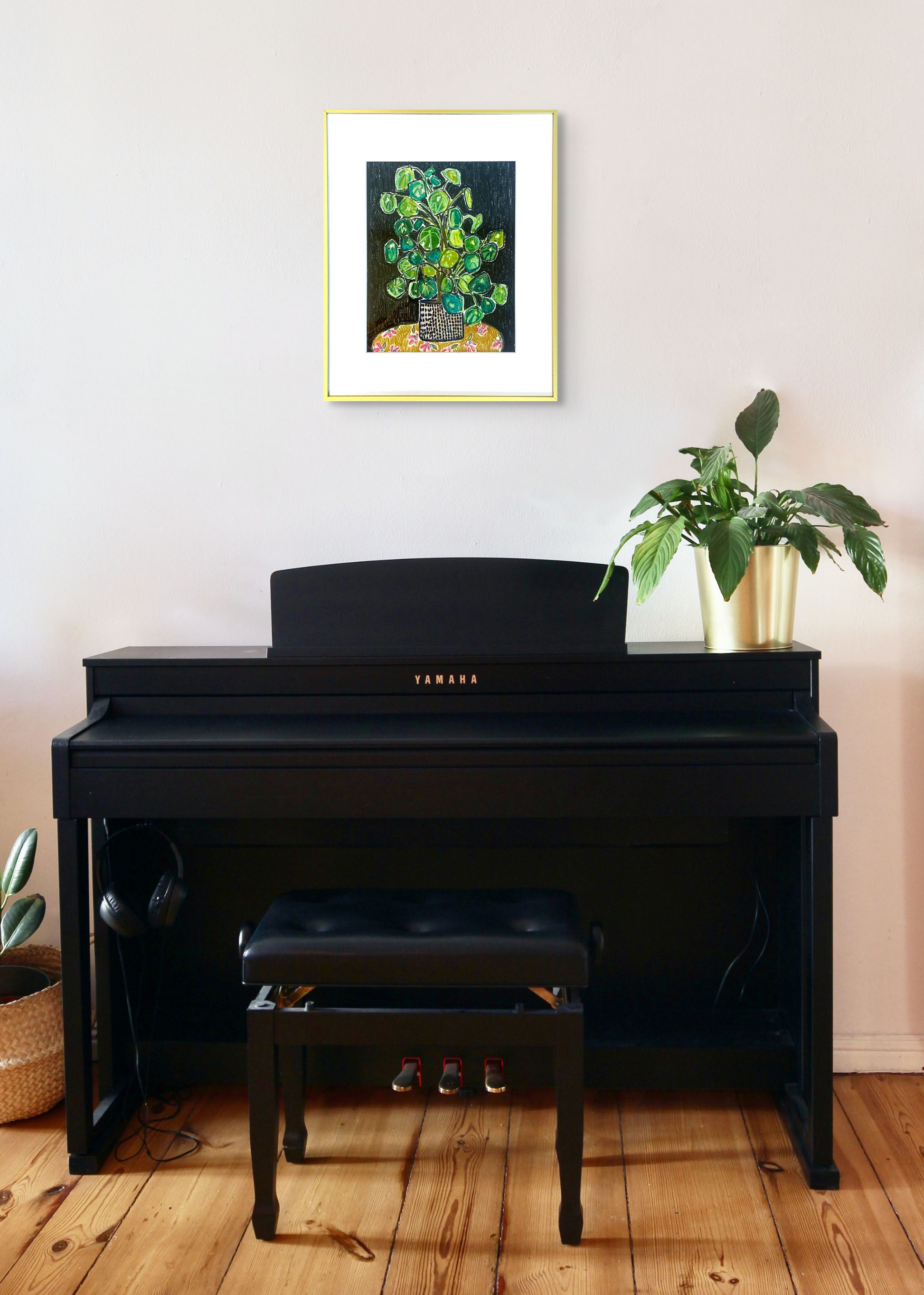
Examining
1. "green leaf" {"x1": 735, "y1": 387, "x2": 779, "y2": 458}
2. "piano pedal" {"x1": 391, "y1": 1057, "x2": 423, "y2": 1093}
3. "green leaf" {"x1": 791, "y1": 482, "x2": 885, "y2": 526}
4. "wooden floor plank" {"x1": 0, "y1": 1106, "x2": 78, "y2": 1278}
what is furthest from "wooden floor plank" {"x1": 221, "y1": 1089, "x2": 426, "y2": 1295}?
"green leaf" {"x1": 735, "y1": 387, "x2": 779, "y2": 458}

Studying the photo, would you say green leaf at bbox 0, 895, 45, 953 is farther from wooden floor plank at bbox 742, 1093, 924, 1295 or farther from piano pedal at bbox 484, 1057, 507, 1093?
wooden floor plank at bbox 742, 1093, 924, 1295

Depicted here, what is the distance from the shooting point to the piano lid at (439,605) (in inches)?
79.0

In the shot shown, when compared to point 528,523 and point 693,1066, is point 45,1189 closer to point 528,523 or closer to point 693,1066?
point 693,1066

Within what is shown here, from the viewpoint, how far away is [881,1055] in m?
2.25

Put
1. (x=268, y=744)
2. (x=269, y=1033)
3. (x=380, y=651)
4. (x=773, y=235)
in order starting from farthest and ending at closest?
(x=773, y=235)
(x=380, y=651)
(x=268, y=744)
(x=269, y=1033)

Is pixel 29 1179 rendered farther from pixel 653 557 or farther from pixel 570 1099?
pixel 653 557

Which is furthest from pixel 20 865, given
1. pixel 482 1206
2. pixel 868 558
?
pixel 868 558

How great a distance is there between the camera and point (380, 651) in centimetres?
202

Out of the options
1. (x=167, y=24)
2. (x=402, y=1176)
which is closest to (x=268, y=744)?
(x=402, y=1176)

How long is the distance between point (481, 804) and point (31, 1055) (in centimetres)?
107

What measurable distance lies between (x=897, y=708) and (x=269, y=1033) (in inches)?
58.4

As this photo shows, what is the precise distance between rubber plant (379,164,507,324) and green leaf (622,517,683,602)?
0.69 meters

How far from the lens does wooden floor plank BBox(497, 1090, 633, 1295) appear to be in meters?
1.57

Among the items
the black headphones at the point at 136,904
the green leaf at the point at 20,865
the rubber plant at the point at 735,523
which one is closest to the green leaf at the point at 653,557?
the rubber plant at the point at 735,523
